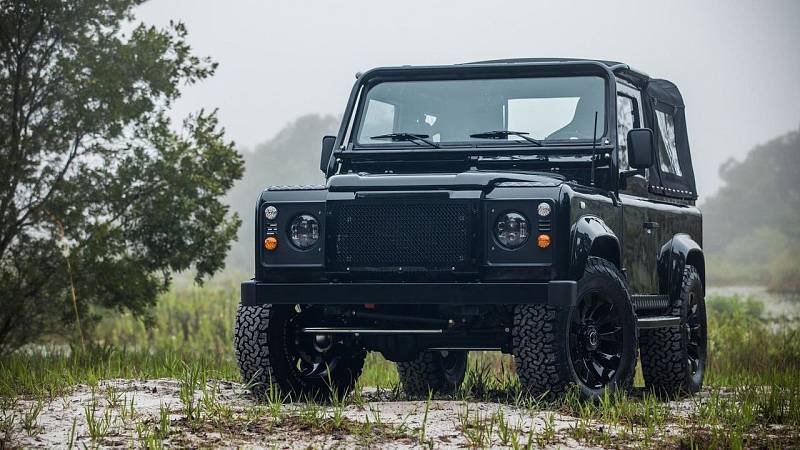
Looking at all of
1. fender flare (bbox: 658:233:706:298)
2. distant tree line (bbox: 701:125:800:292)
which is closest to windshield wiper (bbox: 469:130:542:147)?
fender flare (bbox: 658:233:706:298)

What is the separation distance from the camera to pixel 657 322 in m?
9.63

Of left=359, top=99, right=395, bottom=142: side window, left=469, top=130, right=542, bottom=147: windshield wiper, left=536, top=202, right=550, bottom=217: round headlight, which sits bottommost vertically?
left=536, top=202, right=550, bottom=217: round headlight

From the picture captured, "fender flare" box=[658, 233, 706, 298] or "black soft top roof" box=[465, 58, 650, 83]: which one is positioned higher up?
"black soft top roof" box=[465, 58, 650, 83]

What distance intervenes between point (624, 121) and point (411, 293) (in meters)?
2.50

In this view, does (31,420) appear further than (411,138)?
No

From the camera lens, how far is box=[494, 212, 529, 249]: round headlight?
26.4 feet

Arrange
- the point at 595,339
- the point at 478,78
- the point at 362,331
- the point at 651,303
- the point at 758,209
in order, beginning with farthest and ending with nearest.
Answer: the point at 758,209 < the point at 651,303 < the point at 478,78 < the point at 595,339 < the point at 362,331

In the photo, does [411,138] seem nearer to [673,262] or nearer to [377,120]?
[377,120]

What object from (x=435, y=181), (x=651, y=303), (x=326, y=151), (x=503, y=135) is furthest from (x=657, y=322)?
(x=326, y=151)

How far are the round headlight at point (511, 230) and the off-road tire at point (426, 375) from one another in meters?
2.94

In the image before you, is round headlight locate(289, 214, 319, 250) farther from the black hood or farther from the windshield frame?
the windshield frame

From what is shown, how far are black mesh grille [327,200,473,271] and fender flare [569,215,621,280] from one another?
624mm

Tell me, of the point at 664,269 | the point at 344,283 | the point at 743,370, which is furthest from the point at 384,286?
the point at 743,370

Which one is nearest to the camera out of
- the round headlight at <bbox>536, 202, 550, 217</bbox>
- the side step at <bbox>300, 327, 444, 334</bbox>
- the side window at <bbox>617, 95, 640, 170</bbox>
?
the round headlight at <bbox>536, 202, 550, 217</bbox>
